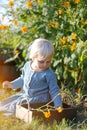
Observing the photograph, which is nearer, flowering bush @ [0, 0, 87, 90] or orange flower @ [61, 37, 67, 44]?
orange flower @ [61, 37, 67, 44]

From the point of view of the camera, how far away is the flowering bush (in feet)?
15.7

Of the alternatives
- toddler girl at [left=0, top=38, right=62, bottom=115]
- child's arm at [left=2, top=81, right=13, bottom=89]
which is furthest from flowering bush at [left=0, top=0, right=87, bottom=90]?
child's arm at [left=2, top=81, right=13, bottom=89]

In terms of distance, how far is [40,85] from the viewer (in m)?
4.08

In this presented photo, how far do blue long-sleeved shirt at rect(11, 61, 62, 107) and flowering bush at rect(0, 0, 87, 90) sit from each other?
0.63 metres

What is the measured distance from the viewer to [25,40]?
17.8 feet

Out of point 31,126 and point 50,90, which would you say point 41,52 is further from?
point 31,126

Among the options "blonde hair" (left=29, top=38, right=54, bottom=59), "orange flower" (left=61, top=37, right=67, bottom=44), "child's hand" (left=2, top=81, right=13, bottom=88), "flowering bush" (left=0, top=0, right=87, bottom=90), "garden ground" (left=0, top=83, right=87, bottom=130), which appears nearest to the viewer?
"garden ground" (left=0, top=83, right=87, bottom=130)

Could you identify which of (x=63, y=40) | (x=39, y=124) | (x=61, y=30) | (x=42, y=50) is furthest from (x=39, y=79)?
(x=61, y=30)

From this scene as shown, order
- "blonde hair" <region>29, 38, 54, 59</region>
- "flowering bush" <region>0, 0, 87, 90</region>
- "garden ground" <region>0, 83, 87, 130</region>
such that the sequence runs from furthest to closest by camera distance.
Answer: "flowering bush" <region>0, 0, 87, 90</region>
"blonde hair" <region>29, 38, 54, 59</region>
"garden ground" <region>0, 83, 87, 130</region>

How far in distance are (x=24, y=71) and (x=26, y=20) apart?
4.10 feet

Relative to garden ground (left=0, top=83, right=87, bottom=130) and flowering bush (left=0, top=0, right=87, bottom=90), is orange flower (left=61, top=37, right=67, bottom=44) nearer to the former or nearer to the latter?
flowering bush (left=0, top=0, right=87, bottom=90)

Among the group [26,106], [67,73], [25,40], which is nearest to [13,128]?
[26,106]

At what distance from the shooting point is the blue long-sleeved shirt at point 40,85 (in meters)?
4.00

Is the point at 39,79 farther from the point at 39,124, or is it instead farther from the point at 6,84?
the point at 39,124
